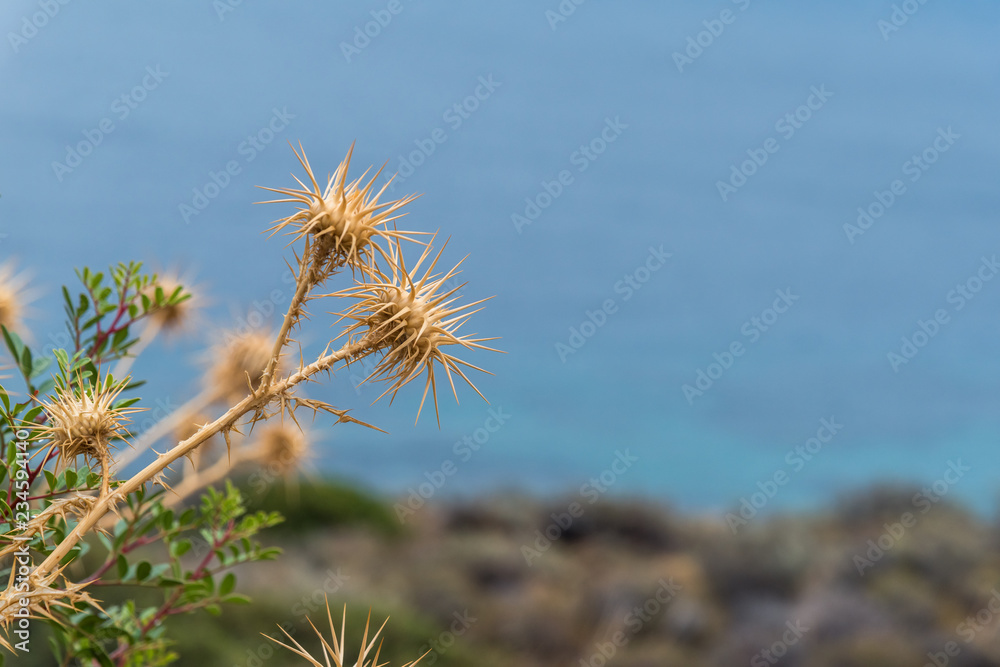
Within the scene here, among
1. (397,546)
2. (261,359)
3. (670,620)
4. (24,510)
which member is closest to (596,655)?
(670,620)

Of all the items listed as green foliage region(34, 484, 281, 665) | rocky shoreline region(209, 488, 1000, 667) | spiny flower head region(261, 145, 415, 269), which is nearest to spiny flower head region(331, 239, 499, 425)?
spiny flower head region(261, 145, 415, 269)

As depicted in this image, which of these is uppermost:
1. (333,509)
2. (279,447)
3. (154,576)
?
(333,509)

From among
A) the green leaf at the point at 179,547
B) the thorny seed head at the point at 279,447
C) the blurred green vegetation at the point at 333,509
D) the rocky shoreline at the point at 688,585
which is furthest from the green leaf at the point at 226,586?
the blurred green vegetation at the point at 333,509

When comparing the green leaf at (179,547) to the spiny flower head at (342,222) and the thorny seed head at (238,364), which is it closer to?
the thorny seed head at (238,364)

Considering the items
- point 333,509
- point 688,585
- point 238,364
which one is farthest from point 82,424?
point 333,509

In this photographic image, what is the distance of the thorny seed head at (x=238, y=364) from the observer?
2.51 metres

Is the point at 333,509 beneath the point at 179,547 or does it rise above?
above

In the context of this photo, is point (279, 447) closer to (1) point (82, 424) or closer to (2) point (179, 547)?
(2) point (179, 547)

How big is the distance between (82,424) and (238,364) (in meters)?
1.33

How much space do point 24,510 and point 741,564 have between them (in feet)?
44.3

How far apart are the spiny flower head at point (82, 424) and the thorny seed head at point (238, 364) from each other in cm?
114

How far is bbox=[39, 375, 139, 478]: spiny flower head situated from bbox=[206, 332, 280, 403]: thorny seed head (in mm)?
1144

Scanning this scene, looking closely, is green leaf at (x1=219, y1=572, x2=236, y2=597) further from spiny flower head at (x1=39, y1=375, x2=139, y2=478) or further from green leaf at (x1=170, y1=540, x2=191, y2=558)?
spiny flower head at (x1=39, y1=375, x2=139, y2=478)

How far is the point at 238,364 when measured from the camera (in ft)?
8.57
